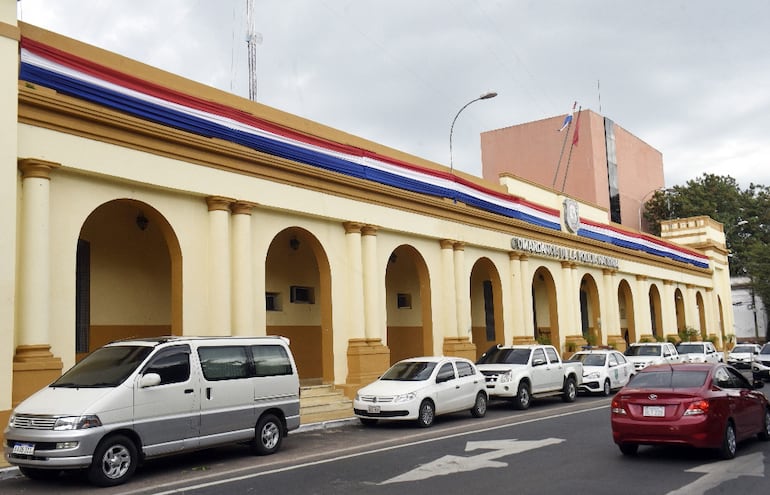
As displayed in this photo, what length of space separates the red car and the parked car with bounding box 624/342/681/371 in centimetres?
1685

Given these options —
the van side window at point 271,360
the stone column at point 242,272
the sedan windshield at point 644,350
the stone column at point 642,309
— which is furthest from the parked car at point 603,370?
the stone column at point 642,309

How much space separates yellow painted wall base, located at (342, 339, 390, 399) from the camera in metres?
21.1

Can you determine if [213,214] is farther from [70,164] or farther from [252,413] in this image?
[252,413]

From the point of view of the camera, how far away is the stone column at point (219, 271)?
1781cm

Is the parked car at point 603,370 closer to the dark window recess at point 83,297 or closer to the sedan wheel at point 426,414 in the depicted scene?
the sedan wheel at point 426,414

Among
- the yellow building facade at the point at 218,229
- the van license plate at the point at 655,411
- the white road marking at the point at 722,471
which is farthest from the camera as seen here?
the yellow building facade at the point at 218,229

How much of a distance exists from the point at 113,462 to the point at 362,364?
11.3 meters

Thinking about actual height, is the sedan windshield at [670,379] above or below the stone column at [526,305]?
below

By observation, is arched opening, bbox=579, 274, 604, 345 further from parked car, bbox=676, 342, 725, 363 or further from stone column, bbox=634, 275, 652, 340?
parked car, bbox=676, 342, 725, 363

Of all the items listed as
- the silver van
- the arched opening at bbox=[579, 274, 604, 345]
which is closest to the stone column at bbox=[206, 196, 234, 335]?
the silver van

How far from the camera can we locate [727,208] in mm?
66750

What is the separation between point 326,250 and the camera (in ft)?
70.0

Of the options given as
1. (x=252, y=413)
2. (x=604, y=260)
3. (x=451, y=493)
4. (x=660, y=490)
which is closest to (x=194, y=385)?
(x=252, y=413)

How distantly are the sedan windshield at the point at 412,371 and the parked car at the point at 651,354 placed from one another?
13409 mm
